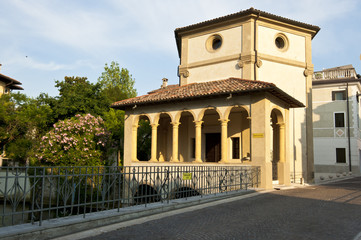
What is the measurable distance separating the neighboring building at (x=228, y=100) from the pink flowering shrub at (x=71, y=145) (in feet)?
8.86

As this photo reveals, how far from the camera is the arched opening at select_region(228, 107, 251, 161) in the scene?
18078mm

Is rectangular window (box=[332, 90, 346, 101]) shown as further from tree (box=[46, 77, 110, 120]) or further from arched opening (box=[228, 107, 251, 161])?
tree (box=[46, 77, 110, 120])

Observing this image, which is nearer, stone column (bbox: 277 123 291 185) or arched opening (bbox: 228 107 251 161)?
stone column (bbox: 277 123 291 185)

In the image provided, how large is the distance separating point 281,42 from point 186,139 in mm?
9035

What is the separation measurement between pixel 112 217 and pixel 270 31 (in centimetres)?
1672

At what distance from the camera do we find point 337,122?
95.1 feet

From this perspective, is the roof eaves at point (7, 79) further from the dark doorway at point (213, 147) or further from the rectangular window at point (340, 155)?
the rectangular window at point (340, 155)

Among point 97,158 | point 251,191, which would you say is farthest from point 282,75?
point 97,158

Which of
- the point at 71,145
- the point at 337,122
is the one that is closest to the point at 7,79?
the point at 71,145

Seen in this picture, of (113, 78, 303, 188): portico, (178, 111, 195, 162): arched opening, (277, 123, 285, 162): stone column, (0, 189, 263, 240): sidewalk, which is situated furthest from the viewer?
(178, 111, 195, 162): arched opening

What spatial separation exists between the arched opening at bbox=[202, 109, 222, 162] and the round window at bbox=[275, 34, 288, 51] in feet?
20.0

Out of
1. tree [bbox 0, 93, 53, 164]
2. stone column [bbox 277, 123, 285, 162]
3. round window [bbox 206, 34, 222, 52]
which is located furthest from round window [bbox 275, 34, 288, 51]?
tree [bbox 0, 93, 53, 164]

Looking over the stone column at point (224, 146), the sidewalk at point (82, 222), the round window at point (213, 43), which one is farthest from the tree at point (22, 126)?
the sidewalk at point (82, 222)

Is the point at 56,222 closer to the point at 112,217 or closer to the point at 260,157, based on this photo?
the point at 112,217
